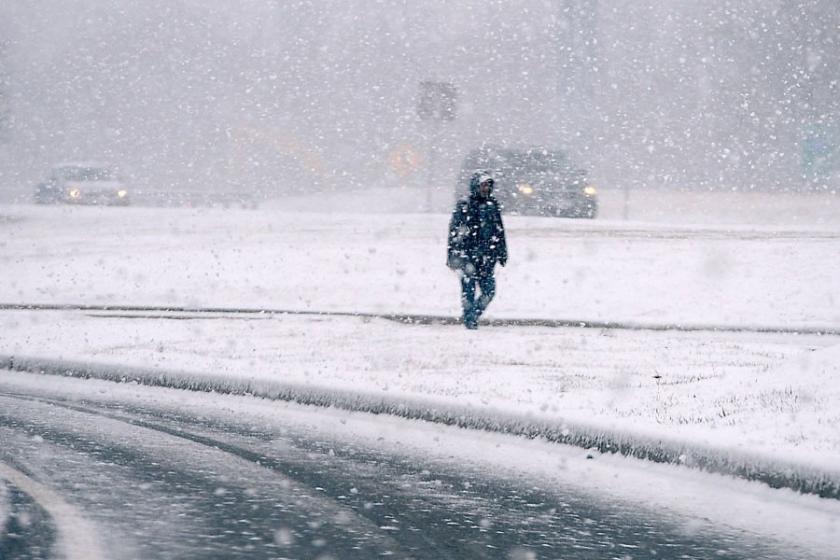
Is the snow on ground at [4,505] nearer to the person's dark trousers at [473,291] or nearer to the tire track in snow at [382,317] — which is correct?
the person's dark trousers at [473,291]

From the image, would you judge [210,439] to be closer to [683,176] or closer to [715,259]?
[715,259]

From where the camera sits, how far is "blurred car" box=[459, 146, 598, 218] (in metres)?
30.8

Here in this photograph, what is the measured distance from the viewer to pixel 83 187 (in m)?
38.1

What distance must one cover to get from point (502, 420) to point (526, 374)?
2213 millimetres

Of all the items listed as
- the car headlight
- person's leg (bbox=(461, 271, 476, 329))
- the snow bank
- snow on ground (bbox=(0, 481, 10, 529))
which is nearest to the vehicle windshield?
the car headlight

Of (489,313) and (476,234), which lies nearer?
(476,234)

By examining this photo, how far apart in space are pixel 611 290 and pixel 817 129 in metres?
25.6

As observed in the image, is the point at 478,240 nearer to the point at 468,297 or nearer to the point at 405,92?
the point at 468,297

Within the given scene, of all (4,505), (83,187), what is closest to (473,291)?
(4,505)

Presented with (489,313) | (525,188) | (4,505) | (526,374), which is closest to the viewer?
(4,505)

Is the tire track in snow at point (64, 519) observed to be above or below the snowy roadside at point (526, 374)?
below

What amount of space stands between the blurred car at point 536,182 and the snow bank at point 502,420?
1942cm

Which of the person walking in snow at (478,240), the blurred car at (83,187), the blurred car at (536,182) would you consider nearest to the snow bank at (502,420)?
the person walking in snow at (478,240)

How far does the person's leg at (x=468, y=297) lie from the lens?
14859 millimetres
